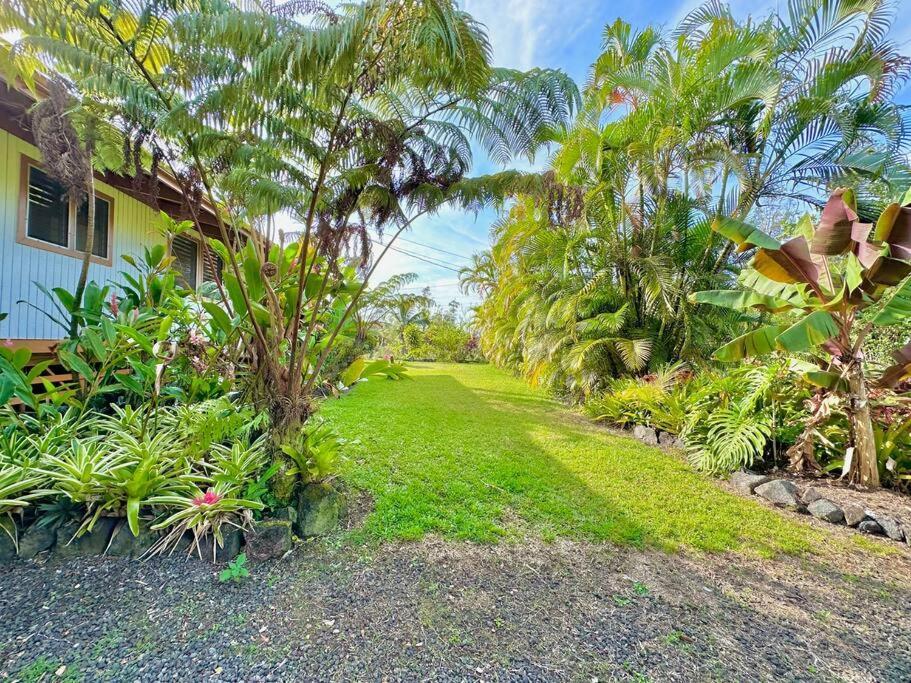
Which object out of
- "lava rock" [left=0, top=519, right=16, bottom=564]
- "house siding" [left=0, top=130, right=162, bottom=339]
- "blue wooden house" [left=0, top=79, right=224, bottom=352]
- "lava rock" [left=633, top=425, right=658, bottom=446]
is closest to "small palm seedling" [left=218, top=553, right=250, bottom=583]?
"lava rock" [left=0, top=519, right=16, bottom=564]

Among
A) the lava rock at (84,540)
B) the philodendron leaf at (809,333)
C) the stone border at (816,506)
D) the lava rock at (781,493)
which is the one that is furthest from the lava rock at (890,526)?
the lava rock at (84,540)

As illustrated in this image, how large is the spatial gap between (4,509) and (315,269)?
2616 millimetres

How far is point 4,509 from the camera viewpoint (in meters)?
2.20

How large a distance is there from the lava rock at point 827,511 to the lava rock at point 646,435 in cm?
223

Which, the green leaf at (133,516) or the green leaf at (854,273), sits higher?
the green leaf at (854,273)

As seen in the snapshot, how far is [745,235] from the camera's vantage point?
365 centimetres

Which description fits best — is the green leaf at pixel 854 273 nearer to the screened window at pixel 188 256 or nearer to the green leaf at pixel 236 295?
the green leaf at pixel 236 295

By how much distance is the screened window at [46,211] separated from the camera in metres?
4.52

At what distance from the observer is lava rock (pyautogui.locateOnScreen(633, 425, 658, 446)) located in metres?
5.62

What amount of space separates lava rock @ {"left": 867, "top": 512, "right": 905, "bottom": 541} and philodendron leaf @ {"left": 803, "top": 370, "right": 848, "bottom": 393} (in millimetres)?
1139

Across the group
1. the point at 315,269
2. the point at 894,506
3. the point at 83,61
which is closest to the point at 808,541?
the point at 894,506

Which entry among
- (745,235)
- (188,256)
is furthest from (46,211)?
(745,235)

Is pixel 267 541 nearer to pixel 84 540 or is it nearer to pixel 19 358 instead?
pixel 84 540

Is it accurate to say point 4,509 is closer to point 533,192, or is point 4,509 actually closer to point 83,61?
point 83,61
